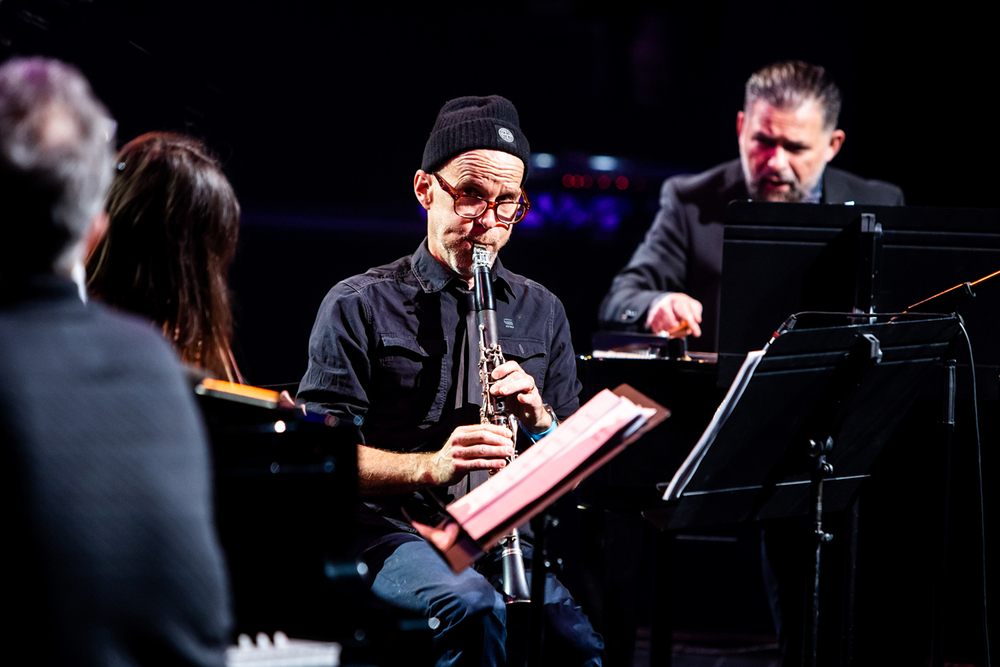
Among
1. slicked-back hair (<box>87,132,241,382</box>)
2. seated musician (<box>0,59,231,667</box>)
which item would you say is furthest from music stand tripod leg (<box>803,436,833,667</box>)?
seated musician (<box>0,59,231,667</box>)

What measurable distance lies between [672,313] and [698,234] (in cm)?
96

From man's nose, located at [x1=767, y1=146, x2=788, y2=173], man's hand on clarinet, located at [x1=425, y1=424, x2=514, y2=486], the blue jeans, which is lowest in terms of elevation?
the blue jeans

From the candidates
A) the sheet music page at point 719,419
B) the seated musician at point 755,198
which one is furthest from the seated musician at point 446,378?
the seated musician at point 755,198

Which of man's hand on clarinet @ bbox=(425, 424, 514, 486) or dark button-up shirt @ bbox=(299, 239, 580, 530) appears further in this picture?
dark button-up shirt @ bbox=(299, 239, 580, 530)

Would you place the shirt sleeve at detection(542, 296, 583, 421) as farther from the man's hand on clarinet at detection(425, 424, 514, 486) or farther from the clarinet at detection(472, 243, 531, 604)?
the man's hand on clarinet at detection(425, 424, 514, 486)

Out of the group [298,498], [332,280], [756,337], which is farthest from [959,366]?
[332,280]

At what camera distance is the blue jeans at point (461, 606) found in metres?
2.30

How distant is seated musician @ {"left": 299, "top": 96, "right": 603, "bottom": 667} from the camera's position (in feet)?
7.68

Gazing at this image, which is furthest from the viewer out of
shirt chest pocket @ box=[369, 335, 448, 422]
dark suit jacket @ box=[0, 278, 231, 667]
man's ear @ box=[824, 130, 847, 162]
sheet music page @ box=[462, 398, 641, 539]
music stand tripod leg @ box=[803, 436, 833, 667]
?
man's ear @ box=[824, 130, 847, 162]

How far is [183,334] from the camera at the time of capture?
1.92m

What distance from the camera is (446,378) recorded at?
273 centimetres

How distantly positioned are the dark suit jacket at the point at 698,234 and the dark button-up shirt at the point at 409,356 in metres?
1.42

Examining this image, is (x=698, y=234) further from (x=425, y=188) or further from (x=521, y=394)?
(x=521, y=394)

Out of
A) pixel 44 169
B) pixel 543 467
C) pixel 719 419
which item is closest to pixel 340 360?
pixel 543 467
